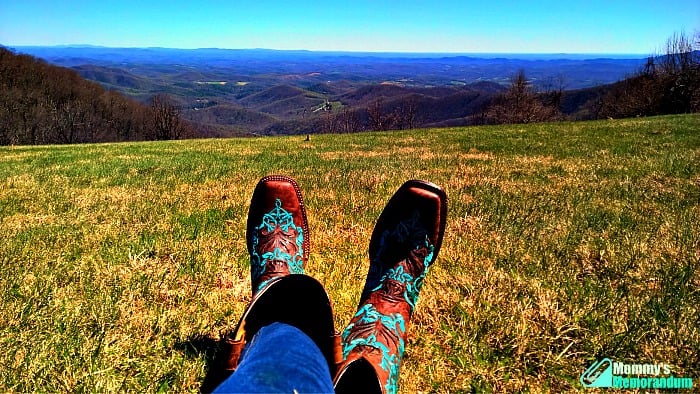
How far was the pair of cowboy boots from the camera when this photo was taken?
165 cm

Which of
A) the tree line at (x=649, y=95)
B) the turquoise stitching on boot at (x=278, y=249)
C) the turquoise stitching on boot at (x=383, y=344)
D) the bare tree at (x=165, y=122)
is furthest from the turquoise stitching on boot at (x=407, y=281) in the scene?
the bare tree at (x=165, y=122)

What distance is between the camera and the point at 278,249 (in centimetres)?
246

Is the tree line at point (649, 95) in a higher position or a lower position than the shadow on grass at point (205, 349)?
higher

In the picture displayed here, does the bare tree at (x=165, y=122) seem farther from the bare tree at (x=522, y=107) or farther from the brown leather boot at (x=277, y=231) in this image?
the brown leather boot at (x=277, y=231)

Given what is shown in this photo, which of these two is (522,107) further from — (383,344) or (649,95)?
(383,344)

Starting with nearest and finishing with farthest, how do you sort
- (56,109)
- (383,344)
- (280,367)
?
1. (280,367)
2. (383,344)
3. (56,109)

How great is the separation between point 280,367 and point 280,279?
1.66 ft

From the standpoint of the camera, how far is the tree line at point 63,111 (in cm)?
6550

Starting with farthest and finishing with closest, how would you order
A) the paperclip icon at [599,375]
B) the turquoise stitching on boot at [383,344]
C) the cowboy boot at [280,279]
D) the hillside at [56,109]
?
the hillside at [56,109] → the paperclip icon at [599,375] → the turquoise stitching on boot at [383,344] → the cowboy boot at [280,279]

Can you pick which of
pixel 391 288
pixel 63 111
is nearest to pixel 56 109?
pixel 63 111

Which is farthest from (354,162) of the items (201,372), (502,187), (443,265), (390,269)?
(201,372)

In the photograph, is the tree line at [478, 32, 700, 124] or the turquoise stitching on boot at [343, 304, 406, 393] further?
the tree line at [478, 32, 700, 124]

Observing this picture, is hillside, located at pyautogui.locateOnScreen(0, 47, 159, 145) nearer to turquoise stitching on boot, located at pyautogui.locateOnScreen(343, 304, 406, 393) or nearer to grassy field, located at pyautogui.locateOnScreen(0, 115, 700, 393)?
grassy field, located at pyautogui.locateOnScreen(0, 115, 700, 393)

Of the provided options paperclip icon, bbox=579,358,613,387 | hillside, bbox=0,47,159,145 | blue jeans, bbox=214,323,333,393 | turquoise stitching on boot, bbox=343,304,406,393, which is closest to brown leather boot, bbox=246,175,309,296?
turquoise stitching on boot, bbox=343,304,406,393
